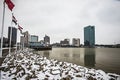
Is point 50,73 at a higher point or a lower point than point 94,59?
higher

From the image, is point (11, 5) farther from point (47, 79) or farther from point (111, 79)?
point (111, 79)

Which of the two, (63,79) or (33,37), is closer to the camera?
(63,79)

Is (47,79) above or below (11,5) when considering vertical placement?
below

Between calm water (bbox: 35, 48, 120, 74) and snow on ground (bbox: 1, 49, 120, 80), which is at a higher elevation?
snow on ground (bbox: 1, 49, 120, 80)

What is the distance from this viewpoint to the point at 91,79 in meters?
8.00

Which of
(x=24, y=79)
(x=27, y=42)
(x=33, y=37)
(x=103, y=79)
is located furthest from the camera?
(x=33, y=37)

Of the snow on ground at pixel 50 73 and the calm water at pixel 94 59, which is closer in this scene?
the snow on ground at pixel 50 73

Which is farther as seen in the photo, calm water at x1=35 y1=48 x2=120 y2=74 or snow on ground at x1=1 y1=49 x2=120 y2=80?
calm water at x1=35 y1=48 x2=120 y2=74

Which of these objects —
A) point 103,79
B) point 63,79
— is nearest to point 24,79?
point 63,79

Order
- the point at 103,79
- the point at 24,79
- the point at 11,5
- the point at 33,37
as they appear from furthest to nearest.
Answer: the point at 33,37
the point at 11,5
the point at 103,79
the point at 24,79

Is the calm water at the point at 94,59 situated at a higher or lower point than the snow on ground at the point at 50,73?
lower

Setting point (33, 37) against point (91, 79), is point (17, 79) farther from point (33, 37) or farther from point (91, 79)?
point (33, 37)

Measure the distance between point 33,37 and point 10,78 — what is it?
185 meters

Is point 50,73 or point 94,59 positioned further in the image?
point 94,59
